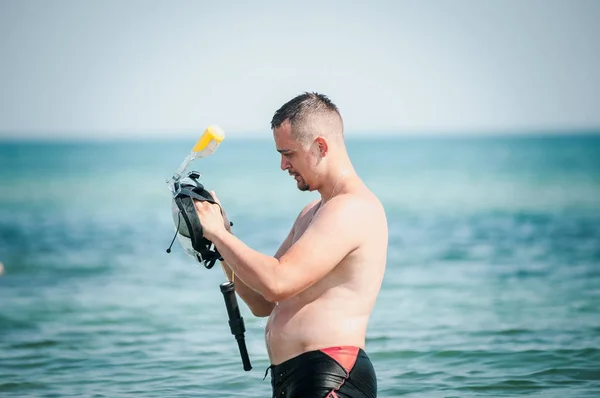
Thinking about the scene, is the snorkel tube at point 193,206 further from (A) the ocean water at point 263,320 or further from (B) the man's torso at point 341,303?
(A) the ocean water at point 263,320

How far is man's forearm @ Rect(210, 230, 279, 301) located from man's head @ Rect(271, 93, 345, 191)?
17.8 inches

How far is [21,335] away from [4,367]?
60.7 inches

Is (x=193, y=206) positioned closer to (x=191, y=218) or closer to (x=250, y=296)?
(x=191, y=218)

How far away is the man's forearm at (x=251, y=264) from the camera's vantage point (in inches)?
150

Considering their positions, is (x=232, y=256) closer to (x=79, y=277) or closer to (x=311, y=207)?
(x=311, y=207)

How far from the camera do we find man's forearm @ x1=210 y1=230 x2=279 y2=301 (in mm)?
3805

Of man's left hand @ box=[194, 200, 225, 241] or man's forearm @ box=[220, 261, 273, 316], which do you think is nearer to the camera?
man's left hand @ box=[194, 200, 225, 241]

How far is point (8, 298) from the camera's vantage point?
11953mm

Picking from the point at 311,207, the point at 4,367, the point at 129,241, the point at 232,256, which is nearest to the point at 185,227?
the point at 232,256

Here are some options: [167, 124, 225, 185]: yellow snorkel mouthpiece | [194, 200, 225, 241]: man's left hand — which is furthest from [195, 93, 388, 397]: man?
[167, 124, 225, 185]: yellow snorkel mouthpiece

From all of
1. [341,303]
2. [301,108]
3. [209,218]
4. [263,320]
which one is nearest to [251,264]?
[209,218]

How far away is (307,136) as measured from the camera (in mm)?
4086

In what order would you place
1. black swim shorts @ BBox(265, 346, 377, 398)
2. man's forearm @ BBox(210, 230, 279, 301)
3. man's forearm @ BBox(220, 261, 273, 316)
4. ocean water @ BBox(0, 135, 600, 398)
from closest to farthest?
1. man's forearm @ BBox(210, 230, 279, 301)
2. black swim shorts @ BBox(265, 346, 377, 398)
3. man's forearm @ BBox(220, 261, 273, 316)
4. ocean water @ BBox(0, 135, 600, 398)

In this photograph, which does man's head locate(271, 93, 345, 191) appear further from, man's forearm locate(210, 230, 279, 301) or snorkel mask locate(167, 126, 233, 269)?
man's forearm locate(210, 230, 279, 301)
